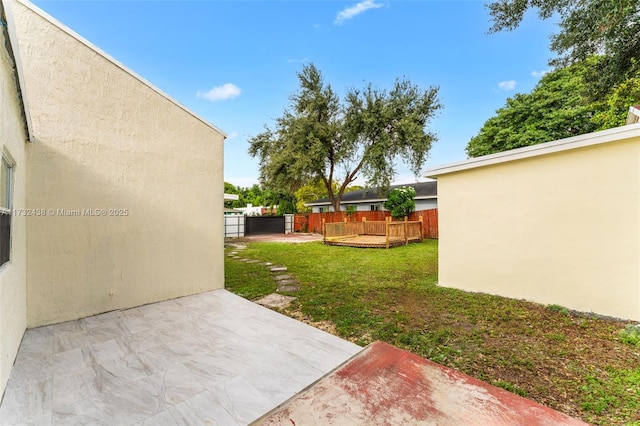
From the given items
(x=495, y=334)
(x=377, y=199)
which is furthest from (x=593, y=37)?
(x=377, y=199)

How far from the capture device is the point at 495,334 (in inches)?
119

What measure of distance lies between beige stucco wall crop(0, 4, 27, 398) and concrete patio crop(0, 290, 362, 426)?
0.23 meters

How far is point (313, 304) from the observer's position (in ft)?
13.4

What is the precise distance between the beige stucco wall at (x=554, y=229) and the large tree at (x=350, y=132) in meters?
10.6

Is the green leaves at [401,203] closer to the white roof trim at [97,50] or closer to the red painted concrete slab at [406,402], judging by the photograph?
the white roof trim at [97,50]

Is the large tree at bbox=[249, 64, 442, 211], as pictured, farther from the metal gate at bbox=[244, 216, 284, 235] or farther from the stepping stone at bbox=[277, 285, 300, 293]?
the stepping stone at bbox=[277, 285, 300, 293]

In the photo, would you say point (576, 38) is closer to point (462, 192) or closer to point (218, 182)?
point (462, 192)

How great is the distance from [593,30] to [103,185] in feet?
28.8

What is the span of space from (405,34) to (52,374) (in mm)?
11009

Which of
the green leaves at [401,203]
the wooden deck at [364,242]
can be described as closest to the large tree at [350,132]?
the green leaves at [401,203]

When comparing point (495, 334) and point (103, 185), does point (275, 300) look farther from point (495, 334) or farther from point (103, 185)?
point (495, 334)

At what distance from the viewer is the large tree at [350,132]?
14.7 meters

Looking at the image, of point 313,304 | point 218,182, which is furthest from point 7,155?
point 313,304

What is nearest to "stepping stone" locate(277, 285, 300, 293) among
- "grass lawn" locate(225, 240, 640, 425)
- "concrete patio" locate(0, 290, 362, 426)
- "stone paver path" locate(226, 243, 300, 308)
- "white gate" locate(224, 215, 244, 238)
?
"stone paver path" locate(226, 243, 300, 308)
